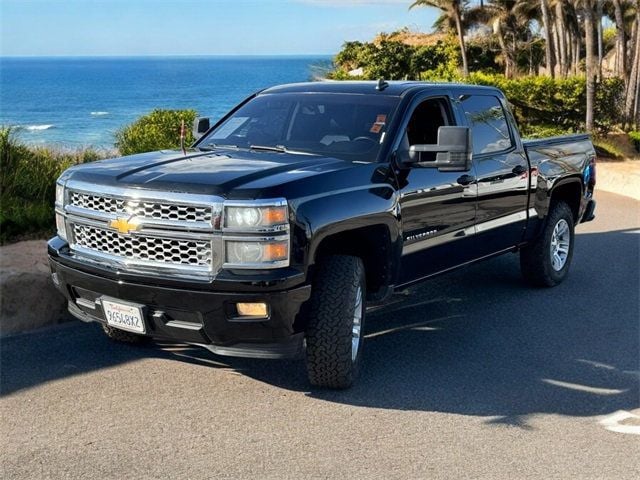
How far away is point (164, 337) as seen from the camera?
5.18 meters

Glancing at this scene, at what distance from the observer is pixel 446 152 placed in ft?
19.5

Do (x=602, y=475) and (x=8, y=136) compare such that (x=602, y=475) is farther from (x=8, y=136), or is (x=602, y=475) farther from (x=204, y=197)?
(x=8, y=136)

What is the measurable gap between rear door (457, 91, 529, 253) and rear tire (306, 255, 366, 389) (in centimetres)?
206

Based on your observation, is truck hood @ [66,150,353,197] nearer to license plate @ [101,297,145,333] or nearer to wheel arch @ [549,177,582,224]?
license plate @ [101,297,145,333]

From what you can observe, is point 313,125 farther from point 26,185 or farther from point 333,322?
point 26,185

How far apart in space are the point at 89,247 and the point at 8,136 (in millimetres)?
6184

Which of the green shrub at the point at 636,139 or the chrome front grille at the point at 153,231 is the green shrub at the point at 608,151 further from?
the chrome front grille at the point at 153,231

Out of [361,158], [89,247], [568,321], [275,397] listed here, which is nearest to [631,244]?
[568,321]

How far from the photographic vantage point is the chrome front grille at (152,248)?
495 cm

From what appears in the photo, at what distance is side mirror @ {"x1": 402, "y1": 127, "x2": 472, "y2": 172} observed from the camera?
5.76 metres

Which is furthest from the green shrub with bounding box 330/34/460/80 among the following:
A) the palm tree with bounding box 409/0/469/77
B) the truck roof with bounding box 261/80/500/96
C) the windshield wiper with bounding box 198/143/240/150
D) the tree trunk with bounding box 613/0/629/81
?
the windshield wiper with bounding box 198/143/240/150

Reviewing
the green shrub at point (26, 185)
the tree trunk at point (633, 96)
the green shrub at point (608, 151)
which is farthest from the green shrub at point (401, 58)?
the green shrub at point (26, 185)

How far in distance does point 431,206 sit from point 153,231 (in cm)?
226

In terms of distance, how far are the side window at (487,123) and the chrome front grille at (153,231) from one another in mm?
3070
